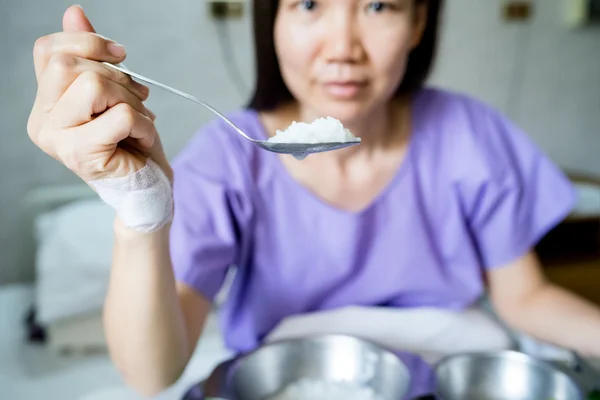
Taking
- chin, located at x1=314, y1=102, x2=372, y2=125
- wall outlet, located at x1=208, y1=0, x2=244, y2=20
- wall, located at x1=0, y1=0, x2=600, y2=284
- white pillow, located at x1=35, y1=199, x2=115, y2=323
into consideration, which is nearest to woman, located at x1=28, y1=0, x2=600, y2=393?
chin, located at x1=314, y1=102, x2=372, y2=125

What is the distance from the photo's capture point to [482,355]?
1.60 ft

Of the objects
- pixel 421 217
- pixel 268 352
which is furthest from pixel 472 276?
pixel 268 352

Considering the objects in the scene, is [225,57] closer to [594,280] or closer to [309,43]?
[309,43]

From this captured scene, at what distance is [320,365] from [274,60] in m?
0.33

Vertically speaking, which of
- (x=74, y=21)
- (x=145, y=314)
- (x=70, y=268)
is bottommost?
(x=70, y=268)

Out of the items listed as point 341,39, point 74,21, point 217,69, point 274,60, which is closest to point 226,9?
point 217,69

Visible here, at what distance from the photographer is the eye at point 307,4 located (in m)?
0.51

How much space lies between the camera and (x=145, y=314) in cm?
42

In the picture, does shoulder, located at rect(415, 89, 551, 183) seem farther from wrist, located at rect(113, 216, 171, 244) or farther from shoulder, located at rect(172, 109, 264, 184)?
wrist, located at rect(113, 216, 171, 244)

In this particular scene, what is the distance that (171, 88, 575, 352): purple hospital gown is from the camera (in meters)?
0.58

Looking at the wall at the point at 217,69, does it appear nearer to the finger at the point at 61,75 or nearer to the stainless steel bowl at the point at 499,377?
the finger at the point at 61,75

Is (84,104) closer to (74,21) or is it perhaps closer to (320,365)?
(74,21)

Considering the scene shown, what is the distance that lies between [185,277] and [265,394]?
140 millimetres

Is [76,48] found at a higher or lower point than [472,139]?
higher
